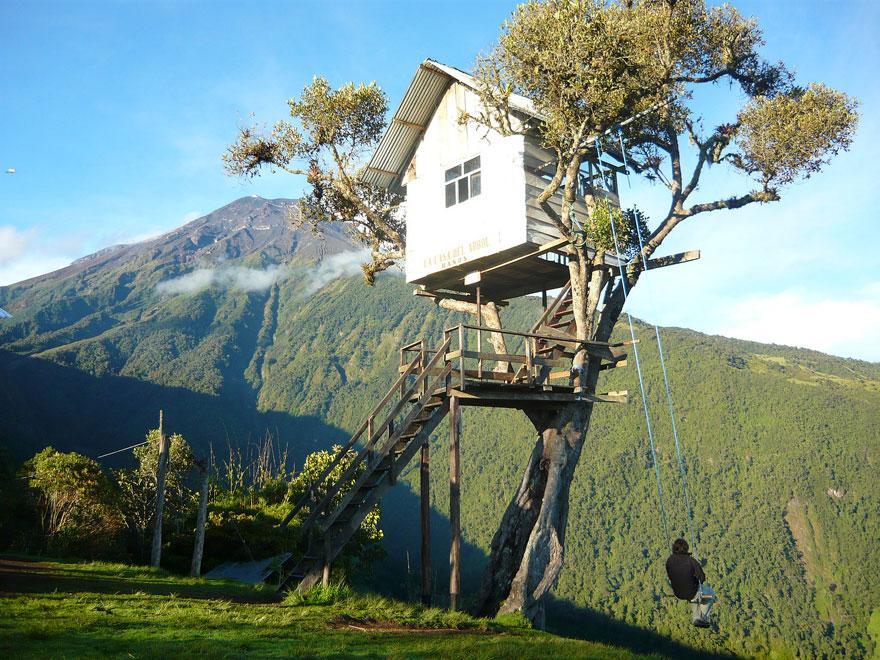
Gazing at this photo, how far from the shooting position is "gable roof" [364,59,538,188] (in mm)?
21969

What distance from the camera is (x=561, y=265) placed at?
21.8 m

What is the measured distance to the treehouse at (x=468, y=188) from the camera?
20156 mm

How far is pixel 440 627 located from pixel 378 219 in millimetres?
14806

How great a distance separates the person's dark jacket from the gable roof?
13.0 m

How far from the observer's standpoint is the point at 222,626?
38.5ft

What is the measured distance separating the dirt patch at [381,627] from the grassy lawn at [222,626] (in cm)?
2

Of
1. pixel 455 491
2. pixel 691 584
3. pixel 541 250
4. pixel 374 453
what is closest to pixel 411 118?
pixel 541 250

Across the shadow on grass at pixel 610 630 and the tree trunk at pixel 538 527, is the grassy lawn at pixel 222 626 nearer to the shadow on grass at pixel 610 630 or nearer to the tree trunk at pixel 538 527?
the tree trunk at pixel 538 527

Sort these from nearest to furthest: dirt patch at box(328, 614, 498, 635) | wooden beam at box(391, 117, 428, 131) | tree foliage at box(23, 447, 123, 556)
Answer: dirt patch at box(328, 614, 498, 635) → wooden beam at box(391, 117, 428, 131) → tree foliage at box(23, 447, 123, 556)

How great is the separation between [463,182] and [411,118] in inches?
127

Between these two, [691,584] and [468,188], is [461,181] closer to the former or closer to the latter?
[468,188]

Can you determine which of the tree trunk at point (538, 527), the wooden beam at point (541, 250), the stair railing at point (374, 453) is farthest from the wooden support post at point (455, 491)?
the wooden beam at point (541, 250)

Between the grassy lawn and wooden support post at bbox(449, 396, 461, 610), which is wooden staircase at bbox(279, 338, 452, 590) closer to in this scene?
wooden support post at bbox(449, 396, 461, 610)

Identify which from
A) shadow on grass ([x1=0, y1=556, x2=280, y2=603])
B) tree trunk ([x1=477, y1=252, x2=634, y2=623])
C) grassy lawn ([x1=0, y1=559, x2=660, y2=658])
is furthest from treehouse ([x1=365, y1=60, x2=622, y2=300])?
shadow on grass ([x1=0, y1=556, x2=280, y2=603])
